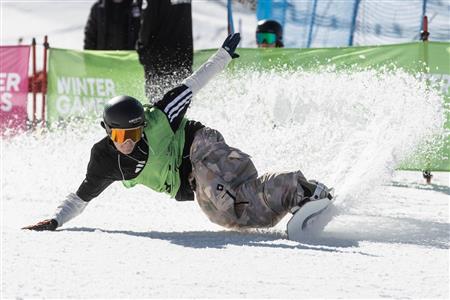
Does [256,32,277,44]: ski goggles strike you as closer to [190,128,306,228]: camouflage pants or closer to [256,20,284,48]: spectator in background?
[256,20,284,48]: spectator in background

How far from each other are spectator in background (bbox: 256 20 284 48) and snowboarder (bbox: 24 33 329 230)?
15.0 feet

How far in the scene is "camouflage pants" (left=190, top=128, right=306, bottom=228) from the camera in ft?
15.4

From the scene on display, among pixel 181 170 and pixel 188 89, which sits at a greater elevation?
pixel 188 89

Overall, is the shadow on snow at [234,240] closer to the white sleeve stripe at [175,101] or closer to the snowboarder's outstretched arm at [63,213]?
the snowboarder's outstretched arm at [63,213]

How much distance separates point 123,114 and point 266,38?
5.24 meters

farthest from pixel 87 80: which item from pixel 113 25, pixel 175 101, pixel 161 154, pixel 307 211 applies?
pixel 307 211

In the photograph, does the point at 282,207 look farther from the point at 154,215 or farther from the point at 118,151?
the point at 154,215

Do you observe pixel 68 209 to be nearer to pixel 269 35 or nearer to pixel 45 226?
pixel 45 226

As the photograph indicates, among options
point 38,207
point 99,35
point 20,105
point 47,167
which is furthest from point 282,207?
point 20,105

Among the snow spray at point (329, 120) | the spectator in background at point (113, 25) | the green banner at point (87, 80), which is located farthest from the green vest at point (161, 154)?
the spectator in background at point (113, 25)

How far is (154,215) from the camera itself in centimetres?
589

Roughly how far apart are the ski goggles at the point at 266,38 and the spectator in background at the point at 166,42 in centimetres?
164

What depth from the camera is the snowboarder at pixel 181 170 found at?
4645 millimetres

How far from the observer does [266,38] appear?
959cm
